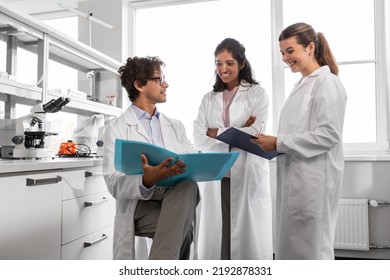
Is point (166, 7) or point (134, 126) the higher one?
point (166, 7)

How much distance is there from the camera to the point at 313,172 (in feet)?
4.74

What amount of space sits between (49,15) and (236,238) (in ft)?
9.97

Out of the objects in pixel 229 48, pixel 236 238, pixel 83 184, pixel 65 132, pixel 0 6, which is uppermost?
pixel 0 6

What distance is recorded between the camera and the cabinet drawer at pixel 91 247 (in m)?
1.54

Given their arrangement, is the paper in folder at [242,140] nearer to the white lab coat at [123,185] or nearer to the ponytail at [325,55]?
the white lab coat at [123,185]

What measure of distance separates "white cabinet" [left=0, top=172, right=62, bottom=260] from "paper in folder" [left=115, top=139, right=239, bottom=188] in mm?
359

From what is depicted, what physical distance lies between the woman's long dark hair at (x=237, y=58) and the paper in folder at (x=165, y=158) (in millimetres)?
783

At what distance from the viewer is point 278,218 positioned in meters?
1.58

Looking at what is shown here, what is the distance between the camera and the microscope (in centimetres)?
164

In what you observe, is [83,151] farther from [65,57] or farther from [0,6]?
[0,6]

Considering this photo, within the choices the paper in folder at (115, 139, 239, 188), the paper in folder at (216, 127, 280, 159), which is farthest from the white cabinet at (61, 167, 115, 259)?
the paper in folder at (216, 127, 280, 159)

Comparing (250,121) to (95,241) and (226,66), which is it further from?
(95,241)

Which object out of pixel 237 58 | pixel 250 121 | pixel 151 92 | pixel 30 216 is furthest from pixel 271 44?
pixel 30 216

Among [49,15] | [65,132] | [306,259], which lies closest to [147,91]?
[306,259]
